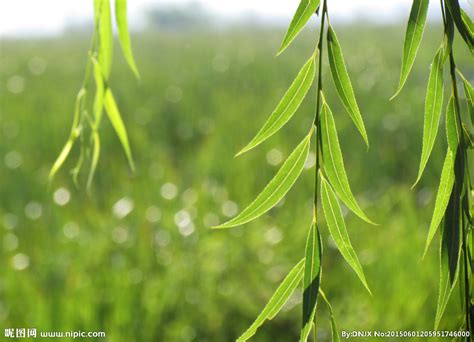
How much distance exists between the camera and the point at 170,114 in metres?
3.84

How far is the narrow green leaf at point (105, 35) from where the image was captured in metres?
0.71

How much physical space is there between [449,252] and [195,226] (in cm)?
135

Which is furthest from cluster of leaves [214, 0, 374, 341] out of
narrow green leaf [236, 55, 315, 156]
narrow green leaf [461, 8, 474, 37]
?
narrow green leaf [461, 8, 474, 37]

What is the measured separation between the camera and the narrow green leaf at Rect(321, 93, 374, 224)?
0.54 meters

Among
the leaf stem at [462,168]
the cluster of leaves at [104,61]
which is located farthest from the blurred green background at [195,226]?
the cluster of leaves at [104,61]

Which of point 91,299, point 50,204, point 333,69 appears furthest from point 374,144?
point 333,69

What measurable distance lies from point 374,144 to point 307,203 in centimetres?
82

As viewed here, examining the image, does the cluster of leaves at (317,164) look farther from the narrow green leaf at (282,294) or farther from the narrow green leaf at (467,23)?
the narrow green leaf at (467,23)

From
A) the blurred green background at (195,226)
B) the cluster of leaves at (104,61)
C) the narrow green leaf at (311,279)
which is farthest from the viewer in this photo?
the blurred green background at (195,226)

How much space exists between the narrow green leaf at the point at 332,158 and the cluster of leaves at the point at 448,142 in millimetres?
61

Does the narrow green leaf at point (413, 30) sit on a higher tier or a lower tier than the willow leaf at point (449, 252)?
higher

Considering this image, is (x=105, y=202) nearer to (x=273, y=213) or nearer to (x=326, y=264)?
(x=273, y=213)

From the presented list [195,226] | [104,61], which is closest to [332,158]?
[104,61]

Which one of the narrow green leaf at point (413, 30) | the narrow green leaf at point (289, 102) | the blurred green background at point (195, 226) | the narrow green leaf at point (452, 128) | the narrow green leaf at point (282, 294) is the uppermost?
the narrow green leaf at point (413, 30)
